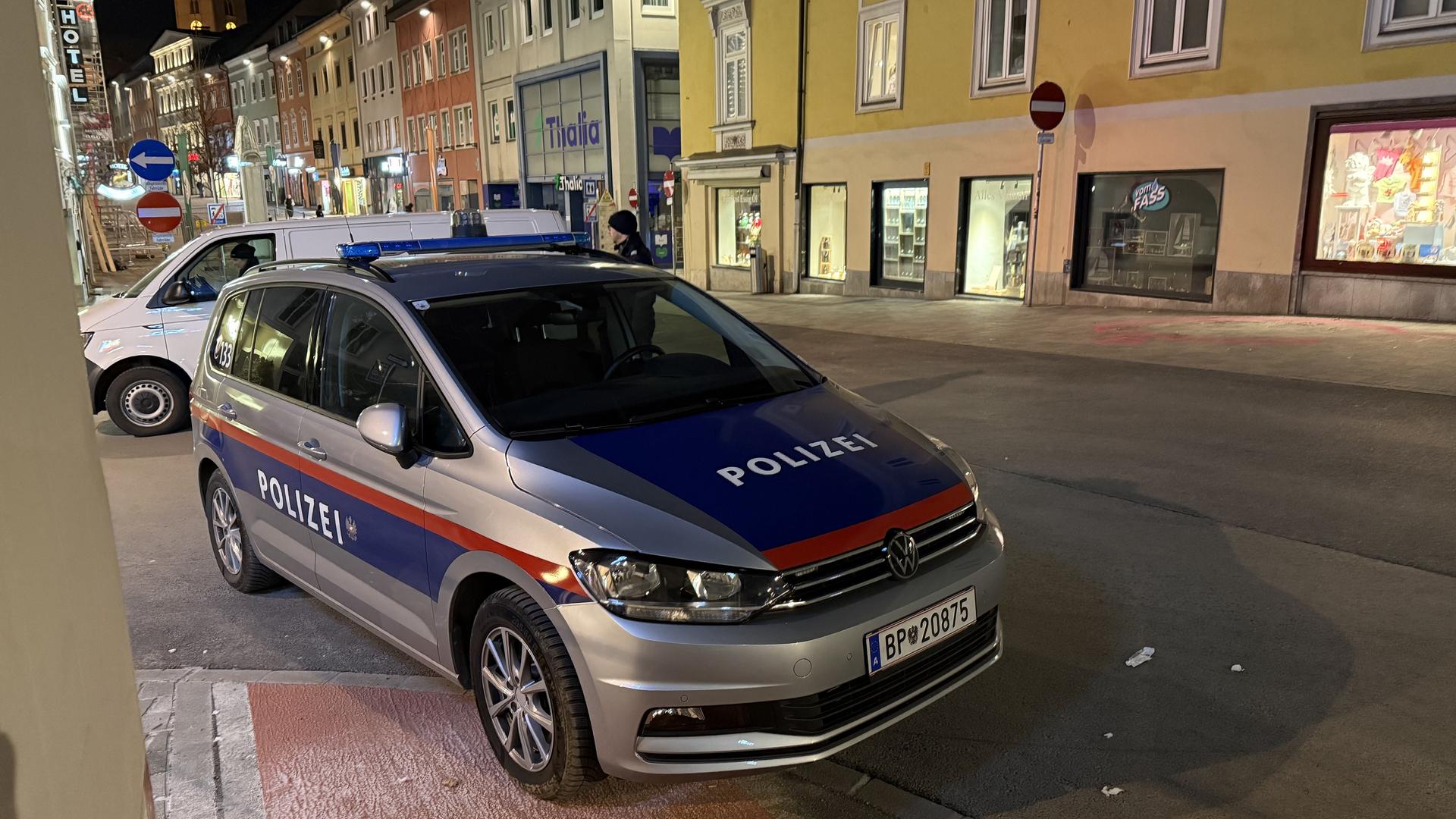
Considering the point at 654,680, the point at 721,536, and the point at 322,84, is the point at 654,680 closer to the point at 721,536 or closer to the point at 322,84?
the point at 721,536

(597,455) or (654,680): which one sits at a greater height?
(597,455)

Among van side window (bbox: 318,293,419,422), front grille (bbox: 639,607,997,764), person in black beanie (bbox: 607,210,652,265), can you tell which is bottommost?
front grille (bbox: 639,607,997,764)

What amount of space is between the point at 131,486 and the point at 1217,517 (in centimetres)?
791

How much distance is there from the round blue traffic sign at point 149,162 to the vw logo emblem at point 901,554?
1719 centimetres

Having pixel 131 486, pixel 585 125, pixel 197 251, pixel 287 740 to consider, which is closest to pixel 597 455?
pixel 287 740

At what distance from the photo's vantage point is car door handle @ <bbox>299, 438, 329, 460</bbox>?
4.11 m

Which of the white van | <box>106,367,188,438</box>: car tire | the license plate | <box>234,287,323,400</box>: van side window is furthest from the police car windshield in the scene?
<box>106,367,188,438</box>: car tire

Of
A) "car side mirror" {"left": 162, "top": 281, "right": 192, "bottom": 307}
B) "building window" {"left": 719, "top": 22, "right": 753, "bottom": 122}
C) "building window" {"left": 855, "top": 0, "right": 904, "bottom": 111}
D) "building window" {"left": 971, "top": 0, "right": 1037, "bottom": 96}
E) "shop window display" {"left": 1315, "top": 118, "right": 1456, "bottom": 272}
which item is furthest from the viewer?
"building window" {"left": 719, "top": 22, "right": 753, "bottom": 122}

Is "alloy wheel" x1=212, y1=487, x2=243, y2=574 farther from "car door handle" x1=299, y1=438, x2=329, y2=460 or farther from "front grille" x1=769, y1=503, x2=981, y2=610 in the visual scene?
"front grille" x1=769, y1=503, x2=981, y2=610

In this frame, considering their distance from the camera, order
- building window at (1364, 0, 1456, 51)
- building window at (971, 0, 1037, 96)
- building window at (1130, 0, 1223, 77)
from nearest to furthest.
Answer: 1. building window at (1364, 0, 1456, 51)
2. building window at (1130, 0, 1223, 77)
3. building window at (971, 0, 1037, 96)

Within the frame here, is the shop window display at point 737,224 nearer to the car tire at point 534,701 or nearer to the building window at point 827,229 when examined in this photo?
the building window at point 827,229

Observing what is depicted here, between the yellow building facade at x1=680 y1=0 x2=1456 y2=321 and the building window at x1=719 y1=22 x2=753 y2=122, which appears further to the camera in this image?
the building window at x1=719 y1=22 x2=753 y2=122

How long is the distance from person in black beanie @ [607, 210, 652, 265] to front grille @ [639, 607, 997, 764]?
21.5 feet

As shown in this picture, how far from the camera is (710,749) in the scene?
294 cm
